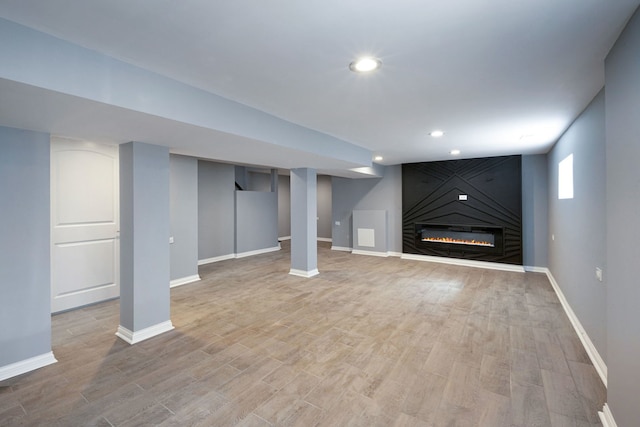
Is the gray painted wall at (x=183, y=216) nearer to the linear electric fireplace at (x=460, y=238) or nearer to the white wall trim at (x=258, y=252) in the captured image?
the white wall trim at (x=258, y=252)

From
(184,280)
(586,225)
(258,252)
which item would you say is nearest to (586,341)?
(586,225)

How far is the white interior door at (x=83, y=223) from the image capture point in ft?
12.3

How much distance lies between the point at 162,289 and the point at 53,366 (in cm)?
104

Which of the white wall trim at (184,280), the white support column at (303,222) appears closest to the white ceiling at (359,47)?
the white support column at (303,222)

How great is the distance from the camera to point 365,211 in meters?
7.98

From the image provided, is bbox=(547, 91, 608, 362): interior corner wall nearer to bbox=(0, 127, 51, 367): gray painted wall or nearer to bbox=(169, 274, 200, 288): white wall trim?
bbox=(0, 127, 51, 367): gray painted wall

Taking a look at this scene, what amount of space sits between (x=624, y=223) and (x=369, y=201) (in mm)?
6555

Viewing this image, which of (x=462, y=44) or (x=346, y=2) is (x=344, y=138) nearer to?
(x=462, y=44)

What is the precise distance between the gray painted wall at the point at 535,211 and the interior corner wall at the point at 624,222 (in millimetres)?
4770

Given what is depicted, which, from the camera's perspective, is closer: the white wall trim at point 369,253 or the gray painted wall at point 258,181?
the white wall trim at point 369,253

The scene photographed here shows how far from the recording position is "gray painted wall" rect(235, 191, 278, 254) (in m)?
7.44

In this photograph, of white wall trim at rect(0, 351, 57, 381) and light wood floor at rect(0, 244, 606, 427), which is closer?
light wood floor at rect(0, 244, 606, 427)

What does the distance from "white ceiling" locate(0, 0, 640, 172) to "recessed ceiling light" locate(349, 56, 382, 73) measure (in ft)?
0.18

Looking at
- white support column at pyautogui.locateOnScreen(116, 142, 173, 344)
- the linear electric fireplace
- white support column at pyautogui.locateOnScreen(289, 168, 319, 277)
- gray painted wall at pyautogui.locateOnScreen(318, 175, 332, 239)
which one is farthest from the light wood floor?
gray painted wall at pyautogui.locateOnScreen(318, 175, 332, 239)
